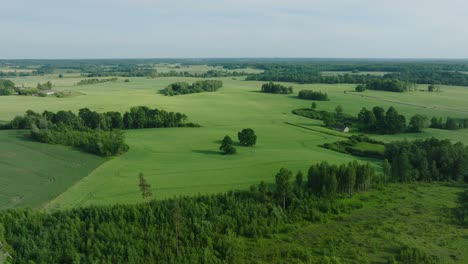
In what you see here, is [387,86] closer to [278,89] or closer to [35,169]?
[278,89]

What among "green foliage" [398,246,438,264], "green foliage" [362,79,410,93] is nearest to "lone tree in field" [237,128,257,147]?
"green foliage" [398,246,438,264]

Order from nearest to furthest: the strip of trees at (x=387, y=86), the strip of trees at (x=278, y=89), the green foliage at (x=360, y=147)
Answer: the green foliage at (x=360, y=147), the strip of trees at (x=387, y=86), the strip of trees at (x=278, y=89)

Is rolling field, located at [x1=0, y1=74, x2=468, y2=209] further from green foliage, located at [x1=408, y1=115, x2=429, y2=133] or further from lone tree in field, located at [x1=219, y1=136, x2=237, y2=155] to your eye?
green foliage, located at [x1=408, y1=115, x2=429, y2=133]

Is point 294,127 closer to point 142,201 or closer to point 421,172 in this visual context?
point 421,172

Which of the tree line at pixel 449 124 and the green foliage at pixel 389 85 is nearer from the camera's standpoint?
the tree line at pixel 449 124

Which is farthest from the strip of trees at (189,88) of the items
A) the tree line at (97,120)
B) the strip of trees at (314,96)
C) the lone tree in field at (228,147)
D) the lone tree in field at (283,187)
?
the lone tree in field at (283,187)

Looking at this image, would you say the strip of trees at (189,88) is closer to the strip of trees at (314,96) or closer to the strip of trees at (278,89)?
the strip of trees at (278,89)

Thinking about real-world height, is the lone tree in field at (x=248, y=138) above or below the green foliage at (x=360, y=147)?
above

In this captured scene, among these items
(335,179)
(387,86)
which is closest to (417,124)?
(335,179)

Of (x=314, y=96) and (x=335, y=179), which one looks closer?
(x=335, y=179)
